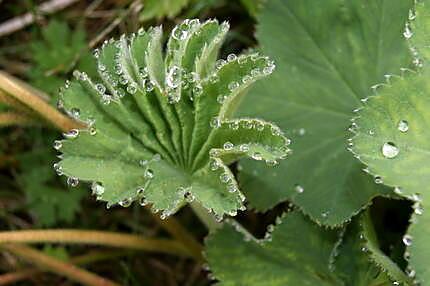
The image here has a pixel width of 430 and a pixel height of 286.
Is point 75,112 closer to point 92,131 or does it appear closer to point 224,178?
point 92,131

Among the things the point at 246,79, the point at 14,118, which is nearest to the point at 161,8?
the point at 14,118

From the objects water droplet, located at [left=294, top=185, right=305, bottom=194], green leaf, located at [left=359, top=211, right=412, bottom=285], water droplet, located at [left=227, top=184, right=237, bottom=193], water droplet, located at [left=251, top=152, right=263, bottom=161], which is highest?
water droplet, located at [left=251, top=152, right=263, bottom=161]

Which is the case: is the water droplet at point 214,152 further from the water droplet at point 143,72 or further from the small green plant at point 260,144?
the water droplet at point 143,72

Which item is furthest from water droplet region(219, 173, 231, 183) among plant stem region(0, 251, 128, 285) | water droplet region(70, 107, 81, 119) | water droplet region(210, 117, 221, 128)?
plant stem region(0, 251, 128, 285)

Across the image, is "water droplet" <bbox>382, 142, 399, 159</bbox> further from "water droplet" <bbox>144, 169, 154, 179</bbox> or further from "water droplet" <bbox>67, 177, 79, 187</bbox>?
"water droplet" <bbox>67, 177, 79, 187</bbox>

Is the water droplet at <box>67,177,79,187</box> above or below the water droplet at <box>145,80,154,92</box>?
below

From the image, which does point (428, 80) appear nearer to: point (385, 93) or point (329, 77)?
point (385, 93)
